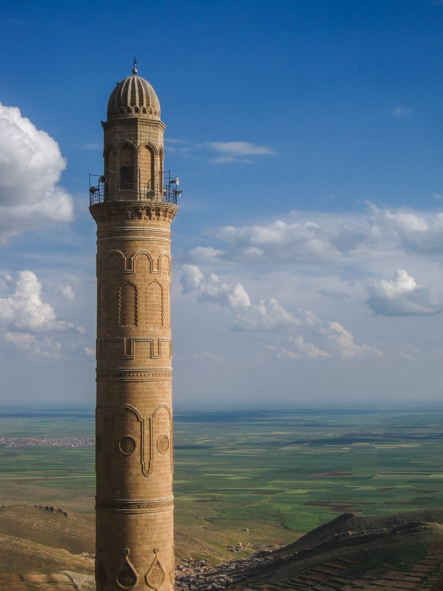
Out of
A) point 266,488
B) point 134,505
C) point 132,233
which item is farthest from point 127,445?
point 266,488

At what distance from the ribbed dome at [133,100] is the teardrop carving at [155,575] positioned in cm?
1587

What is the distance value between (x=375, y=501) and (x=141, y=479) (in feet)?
331

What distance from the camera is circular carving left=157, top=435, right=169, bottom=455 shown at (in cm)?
2872

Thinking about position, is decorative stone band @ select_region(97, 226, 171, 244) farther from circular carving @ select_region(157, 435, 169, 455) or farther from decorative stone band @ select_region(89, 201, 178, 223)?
circular carving @ select_region(157, 435, 169, 455)

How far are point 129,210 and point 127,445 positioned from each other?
855cm

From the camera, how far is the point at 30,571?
56.8 meters

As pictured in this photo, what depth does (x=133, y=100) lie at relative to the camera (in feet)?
97.0

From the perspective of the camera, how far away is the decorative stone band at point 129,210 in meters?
29.3

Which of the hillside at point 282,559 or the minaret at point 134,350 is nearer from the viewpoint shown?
the minaret at point 134,350

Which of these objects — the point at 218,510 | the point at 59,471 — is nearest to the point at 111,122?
the point at 218,510

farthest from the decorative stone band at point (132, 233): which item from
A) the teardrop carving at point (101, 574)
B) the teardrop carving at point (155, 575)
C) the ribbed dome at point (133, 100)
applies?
the teardrop carving at point (101, 574)

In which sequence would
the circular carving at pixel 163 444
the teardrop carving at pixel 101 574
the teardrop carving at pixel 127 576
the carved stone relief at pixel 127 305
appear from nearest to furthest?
1. the teardrop carving at pixel 127 576
2. the teardrop carving at pixel 101 574
3. the circular carving at pixel 163 444
4. the carved stone relief at pixel 127 305

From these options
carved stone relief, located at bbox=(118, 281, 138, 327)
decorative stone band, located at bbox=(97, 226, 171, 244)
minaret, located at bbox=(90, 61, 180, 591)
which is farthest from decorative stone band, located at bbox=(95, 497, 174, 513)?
decorative stone band, located at bbox=(97, 226, 171, 244)

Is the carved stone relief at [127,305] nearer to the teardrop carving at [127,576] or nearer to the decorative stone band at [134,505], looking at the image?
the decorative stone band at [134,505]
